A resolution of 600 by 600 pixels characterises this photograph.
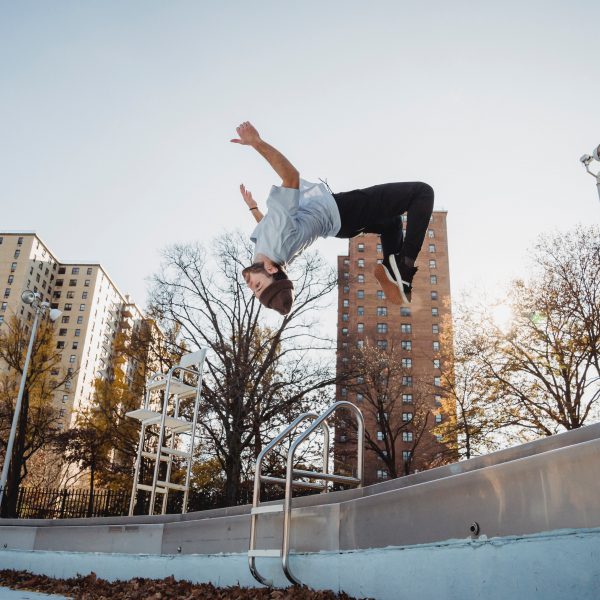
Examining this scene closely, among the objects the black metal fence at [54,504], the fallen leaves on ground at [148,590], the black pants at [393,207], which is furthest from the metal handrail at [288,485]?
the black metal fence at [54,504]

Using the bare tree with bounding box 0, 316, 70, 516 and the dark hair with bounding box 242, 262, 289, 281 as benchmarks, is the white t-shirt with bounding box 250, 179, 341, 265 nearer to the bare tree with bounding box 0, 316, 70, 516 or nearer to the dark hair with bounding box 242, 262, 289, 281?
the dark hair with bounding box 242, 262, 289, 281

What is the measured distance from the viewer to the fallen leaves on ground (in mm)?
3635

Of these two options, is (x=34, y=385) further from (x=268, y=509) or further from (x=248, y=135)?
(x=248, y=135)

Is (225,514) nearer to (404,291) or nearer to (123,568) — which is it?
(123,568)

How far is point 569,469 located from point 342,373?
68.7 ft

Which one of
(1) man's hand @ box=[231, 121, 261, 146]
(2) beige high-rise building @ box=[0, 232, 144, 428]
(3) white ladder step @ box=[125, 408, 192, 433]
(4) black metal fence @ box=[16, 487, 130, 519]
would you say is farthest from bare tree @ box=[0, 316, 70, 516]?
(2) beige high-rise building @ box=[0, 232, 144, 428]

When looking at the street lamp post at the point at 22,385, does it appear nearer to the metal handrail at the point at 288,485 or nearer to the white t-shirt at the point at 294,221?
the metal handrail at the point at 288,485

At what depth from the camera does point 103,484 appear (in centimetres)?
2897

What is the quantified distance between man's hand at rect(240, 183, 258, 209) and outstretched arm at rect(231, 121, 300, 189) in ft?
3.76

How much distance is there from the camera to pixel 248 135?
3.96 meters

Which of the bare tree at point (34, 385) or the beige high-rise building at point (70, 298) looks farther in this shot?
the beige high-rise building at point (70, 298)

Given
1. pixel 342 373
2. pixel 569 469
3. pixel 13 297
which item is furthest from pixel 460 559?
pixel 13 297

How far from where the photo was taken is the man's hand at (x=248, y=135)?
3945 mm

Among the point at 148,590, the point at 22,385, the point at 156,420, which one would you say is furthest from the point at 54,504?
the point at 148,590
